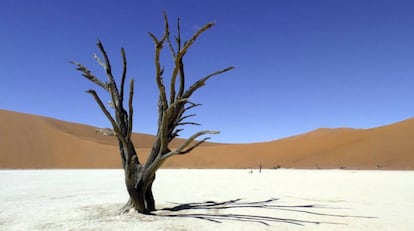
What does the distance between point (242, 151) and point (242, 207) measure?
47.6 m

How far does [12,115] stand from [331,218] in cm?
7302

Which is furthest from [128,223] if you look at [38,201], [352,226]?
[38,201]

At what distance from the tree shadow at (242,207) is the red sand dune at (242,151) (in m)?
25.4

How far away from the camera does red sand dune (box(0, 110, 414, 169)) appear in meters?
38.0

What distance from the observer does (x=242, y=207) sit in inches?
375

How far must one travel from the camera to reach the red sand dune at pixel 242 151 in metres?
38.0

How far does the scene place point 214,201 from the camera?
10.9m

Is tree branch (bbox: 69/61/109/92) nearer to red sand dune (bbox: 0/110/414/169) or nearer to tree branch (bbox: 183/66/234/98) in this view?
tree branch (bbox: 183/66/234/98)

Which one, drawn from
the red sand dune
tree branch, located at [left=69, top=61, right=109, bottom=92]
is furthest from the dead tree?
the red sand dune

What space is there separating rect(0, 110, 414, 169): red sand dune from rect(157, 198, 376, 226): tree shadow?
1001 inches

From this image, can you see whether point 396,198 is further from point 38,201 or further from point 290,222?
point 38,201

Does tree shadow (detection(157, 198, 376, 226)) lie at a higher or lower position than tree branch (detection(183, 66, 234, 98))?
lower

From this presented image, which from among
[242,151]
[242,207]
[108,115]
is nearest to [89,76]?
[108,115]

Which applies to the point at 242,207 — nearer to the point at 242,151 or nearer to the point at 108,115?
the point at 108,115
